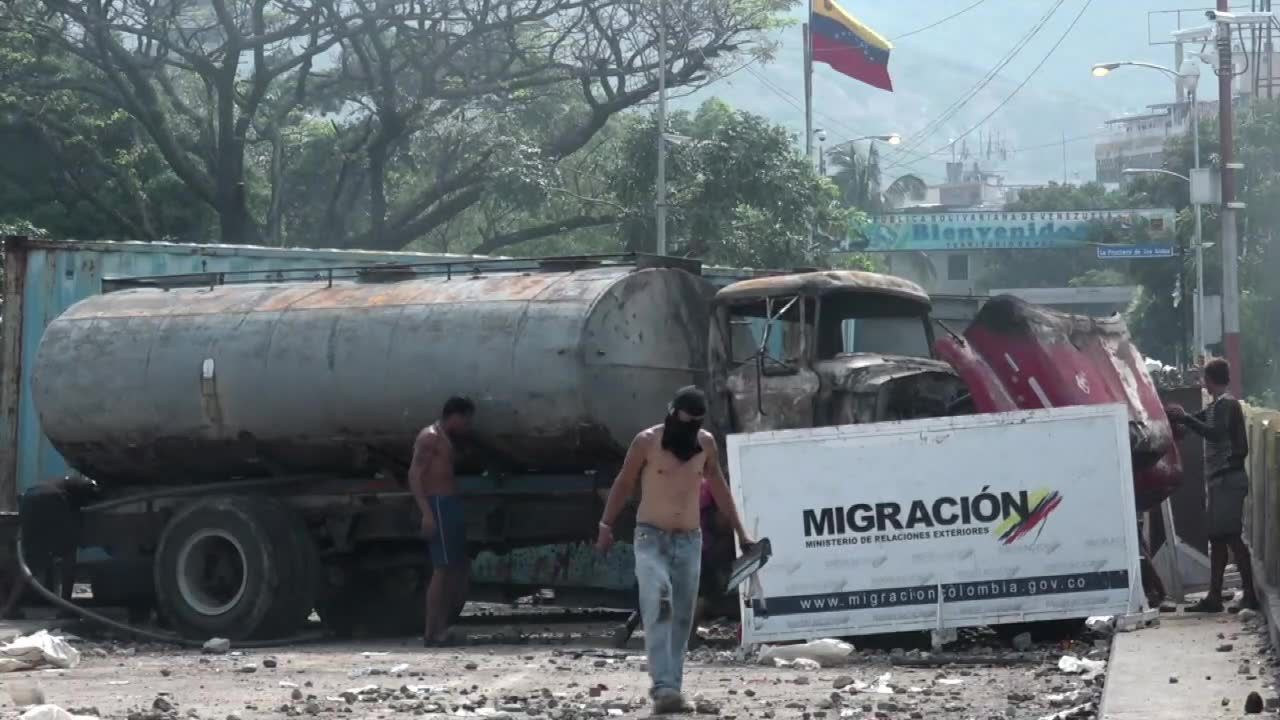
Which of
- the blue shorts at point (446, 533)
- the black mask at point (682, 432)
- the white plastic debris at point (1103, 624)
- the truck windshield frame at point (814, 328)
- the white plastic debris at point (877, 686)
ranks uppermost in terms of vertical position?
the truck windshield frame at point (814, 328)

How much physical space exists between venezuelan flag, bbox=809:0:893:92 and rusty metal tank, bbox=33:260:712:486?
101ft

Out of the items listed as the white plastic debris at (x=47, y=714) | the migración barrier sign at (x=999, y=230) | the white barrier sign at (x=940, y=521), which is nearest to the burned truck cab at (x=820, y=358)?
the white barrier sign at (x=940, y=521)

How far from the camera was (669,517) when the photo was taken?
9211mm

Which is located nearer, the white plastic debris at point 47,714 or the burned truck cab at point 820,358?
the white plastic debris at point 47,714

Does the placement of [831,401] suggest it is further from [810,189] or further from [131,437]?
[810,189]

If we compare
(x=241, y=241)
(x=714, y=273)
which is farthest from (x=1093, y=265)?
(x=714, y=273)

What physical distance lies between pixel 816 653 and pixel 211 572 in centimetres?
521

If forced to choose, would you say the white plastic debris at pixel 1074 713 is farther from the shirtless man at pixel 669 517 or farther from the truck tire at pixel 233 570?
the truck tire at pixel 233 570

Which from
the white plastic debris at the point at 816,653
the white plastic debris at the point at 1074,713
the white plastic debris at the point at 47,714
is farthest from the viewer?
the white plastic debris at the point at 816,653

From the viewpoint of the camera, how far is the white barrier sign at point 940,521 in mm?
11234

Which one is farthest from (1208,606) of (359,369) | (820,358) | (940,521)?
(359,369)

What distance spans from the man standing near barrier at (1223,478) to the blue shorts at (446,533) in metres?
4.87

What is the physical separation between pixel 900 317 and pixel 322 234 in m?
28.9

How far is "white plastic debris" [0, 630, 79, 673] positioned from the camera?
11.7 metres
